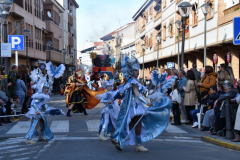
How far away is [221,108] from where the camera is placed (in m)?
10.1

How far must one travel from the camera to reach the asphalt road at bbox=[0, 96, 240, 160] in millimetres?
7516

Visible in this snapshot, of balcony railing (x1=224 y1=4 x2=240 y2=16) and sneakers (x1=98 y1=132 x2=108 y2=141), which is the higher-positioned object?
balcony railing (x1=224 y1=4 x2=240 y2=16)

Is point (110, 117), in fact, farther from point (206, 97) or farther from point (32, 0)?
point (32, 0)

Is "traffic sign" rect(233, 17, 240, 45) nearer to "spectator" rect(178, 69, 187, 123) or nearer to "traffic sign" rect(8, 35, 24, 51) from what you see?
"spectator" rect(178, 69, 187, 123)

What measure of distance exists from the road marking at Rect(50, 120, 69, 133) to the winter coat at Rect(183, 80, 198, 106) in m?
3.98

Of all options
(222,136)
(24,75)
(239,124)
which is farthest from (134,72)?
(24,75)

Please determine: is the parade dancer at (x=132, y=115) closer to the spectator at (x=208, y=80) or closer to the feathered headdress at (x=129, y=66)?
the feathered headdress at (x=129, y=66)

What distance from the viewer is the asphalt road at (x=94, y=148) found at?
7516 mm

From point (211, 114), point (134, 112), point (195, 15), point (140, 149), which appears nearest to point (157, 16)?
point (195, 15)

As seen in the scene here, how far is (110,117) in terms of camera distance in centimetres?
993

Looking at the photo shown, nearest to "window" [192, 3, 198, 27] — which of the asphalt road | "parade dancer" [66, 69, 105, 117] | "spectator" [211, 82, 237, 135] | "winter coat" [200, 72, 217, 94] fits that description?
"parade dancer" [66, 69, 105, 117]

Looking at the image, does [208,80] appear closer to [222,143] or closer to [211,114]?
[211,114]

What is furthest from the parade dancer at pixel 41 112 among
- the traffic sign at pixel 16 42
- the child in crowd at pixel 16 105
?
the traffic sign at pixel 16 42

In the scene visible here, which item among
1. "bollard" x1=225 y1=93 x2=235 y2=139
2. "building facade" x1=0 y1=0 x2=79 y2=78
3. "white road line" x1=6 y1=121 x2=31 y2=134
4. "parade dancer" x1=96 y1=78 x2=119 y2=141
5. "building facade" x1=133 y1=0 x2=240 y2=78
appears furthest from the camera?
"building facade" x1=0 y1=0 x2=79 y2=78
